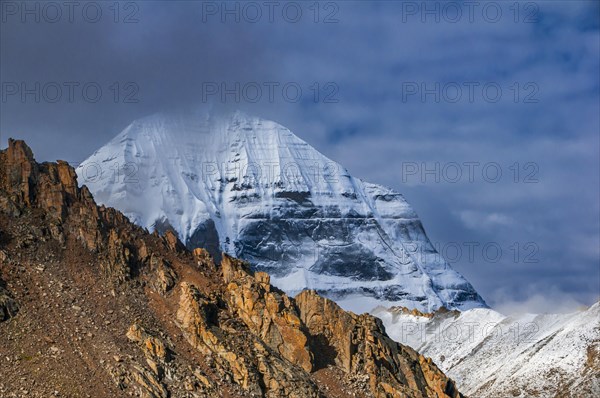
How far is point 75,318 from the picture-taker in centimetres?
14262

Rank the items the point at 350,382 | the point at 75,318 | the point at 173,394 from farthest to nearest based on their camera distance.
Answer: the point at 350,382 < the point at 75,318 < the point at 173,394

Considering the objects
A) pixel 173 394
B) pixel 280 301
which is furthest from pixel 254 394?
pixel 280 301

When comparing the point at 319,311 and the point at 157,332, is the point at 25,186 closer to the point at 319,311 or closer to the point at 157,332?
the point at 157,332

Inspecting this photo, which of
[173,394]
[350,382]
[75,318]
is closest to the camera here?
[173,394]

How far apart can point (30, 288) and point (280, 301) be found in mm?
35433

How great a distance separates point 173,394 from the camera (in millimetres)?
133500

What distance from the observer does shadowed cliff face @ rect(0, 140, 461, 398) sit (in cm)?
13475

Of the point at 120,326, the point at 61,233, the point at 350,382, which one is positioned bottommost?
the point at 350,382

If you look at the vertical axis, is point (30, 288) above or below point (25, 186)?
below

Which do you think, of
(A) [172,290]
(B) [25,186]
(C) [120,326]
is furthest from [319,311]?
(B) [25,186]

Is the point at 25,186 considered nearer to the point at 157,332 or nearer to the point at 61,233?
the point at 61,233

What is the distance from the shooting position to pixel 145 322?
146 m

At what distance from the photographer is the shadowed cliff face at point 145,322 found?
135 meters

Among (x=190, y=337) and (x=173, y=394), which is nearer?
(x=173, y=394)
